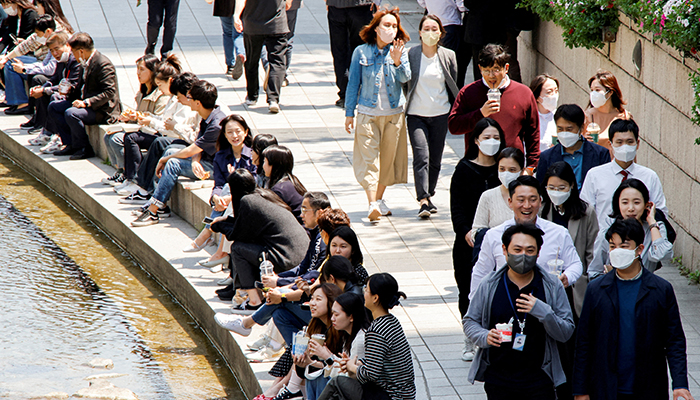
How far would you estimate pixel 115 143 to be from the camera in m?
10.1

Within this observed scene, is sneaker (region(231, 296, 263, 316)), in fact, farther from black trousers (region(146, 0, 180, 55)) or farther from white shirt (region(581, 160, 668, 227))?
black trousers (region(146, 0, 180, 55))

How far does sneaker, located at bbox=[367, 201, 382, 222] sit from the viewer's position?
8461mm

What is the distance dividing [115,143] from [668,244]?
6786 mm

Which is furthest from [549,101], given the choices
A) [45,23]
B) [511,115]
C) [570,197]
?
[45,23]

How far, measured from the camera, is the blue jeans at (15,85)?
1278cm

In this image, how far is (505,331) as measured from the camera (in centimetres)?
432

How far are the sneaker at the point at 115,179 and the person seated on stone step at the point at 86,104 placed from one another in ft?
3.17

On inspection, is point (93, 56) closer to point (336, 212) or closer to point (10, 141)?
point (10, 141)

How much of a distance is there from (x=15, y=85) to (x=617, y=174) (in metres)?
9.79

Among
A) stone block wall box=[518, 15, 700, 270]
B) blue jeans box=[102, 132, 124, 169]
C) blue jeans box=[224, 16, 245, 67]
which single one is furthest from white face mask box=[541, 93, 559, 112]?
blue jeans box=[224, 16, 245, 67]

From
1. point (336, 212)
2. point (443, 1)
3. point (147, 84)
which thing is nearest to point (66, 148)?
point (147, 84)

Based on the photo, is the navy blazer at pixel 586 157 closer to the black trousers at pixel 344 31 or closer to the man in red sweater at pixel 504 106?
the man in red sweater at pixel 504 106

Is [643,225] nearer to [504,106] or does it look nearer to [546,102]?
[504,106]

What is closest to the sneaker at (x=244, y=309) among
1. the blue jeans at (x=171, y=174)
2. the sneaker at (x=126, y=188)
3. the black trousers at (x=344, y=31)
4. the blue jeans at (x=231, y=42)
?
the blue jeans at (x=171, y=174)
